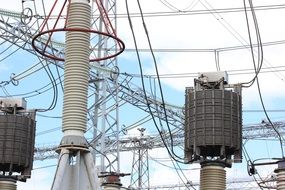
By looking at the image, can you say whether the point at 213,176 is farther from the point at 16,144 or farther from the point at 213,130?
the point at 16,144

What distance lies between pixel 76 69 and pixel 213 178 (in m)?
3.71

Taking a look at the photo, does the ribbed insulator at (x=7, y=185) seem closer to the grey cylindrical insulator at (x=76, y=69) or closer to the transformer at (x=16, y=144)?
the transformer at (x=16, y=144)

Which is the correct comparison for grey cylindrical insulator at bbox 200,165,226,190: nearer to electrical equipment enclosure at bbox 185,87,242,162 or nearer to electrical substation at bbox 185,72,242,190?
electrical substation at bbox 185,72,242,190

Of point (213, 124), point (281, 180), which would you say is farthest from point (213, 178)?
point (281, 180)

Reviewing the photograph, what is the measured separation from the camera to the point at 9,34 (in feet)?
75.3

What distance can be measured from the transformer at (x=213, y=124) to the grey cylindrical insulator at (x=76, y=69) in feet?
11.5

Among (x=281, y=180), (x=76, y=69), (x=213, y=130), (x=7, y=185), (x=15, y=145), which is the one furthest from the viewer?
(x=15, y=145)

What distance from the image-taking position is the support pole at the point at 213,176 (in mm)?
10234

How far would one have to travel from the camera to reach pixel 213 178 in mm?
10273

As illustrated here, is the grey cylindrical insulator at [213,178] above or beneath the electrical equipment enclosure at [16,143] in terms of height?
beneath

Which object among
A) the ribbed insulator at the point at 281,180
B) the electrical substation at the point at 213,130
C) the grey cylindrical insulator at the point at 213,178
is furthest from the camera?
the ribbed insulator at the point at 281,180

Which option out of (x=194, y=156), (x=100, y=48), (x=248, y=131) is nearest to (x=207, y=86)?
(x=194, y=156)

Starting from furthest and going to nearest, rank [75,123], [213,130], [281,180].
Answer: [281,180] < [213,130] < [75,123]

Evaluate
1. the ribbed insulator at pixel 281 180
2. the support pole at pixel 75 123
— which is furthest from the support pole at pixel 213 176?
the support pole at pixel 75 123
